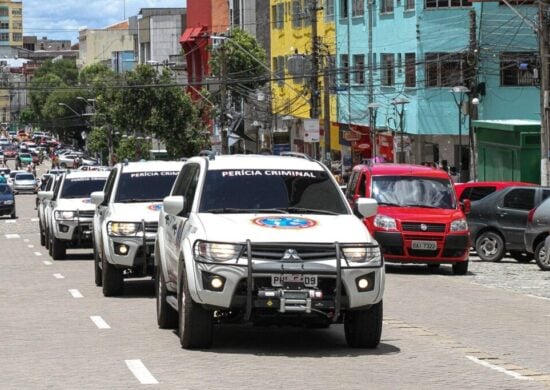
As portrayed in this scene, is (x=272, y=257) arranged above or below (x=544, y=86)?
below

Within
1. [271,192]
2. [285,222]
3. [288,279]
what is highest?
[271,192]

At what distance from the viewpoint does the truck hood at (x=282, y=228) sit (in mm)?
13609

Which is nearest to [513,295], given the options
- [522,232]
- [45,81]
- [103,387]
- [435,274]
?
[435,274]

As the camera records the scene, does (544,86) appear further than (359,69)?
No

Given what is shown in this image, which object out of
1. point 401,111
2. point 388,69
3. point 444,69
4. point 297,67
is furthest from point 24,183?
point 444,69

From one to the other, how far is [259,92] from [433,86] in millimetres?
26041

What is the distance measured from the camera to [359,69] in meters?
66.0

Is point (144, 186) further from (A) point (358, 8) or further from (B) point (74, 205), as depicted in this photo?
(A) point (358, 8)

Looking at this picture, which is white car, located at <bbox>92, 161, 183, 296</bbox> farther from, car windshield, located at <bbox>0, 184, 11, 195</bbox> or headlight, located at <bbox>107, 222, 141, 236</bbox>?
car windshield, located at <bbox>0, 184, 11, 195</bbox>

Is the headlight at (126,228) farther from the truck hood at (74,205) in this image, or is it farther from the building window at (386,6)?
the building window at (386,6)

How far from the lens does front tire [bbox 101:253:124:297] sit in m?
20.9

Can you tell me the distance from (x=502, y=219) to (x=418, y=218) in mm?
4956

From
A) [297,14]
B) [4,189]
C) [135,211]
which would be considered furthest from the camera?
[297,14]

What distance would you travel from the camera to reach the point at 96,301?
20250mm
